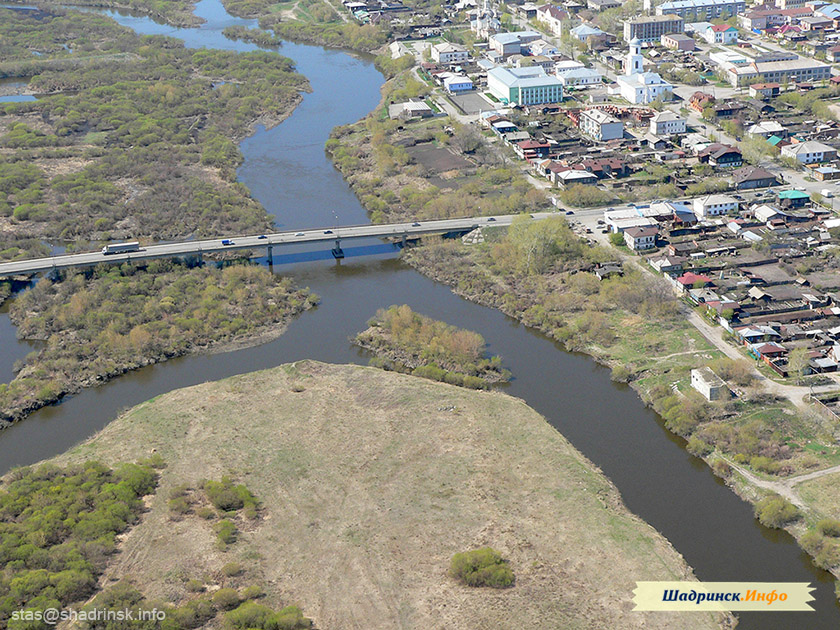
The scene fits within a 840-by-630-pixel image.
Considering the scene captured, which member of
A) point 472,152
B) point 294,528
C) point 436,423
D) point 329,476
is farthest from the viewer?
point 472,152

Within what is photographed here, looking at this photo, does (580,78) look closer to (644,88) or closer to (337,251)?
(644,88)

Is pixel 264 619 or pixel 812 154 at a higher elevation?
pixel 812 154

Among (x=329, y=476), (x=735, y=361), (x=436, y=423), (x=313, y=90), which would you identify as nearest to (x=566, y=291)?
(x=735, y=361)

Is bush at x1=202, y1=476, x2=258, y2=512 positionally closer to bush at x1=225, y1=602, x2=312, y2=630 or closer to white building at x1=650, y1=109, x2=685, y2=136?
bush at x1=225, y1=602, x2=312, y2=630

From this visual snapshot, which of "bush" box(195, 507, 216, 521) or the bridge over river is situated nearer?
"bush" box(195, 507, 216, 521)

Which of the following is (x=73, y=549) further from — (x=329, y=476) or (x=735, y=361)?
(x=735, y=361)

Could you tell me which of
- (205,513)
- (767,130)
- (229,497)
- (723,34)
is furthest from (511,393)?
(723,34)

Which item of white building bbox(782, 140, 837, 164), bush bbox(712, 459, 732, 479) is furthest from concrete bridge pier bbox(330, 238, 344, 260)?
white building bbox(782, 140, 837, 164)
